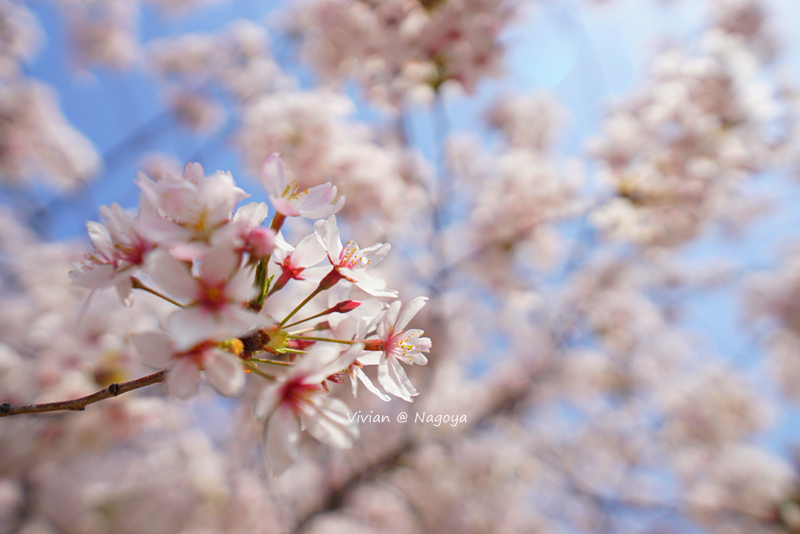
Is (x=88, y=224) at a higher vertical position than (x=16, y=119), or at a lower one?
lower

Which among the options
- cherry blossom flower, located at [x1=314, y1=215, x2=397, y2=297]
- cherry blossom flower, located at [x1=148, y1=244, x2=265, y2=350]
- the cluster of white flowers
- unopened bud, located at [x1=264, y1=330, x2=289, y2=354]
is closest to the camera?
cherry blossom flower, located at [x1=148, y1=244, x2=265, y2=350]

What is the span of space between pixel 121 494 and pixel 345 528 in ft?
6.37

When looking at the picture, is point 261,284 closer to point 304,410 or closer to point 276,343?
point 276,343

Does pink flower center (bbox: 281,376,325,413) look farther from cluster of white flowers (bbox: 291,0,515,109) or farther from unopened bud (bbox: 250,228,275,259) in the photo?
cluster of white flowers (bbox: 291,0,515,109)

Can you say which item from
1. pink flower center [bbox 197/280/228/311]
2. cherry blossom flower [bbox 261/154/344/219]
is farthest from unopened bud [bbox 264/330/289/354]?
cherry blossom flower [bbox 261/154/344/219]

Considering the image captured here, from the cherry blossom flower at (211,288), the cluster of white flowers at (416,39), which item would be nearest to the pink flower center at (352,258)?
the cherry blossom flower at (211,288)

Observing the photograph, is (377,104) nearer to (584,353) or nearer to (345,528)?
(345,528)

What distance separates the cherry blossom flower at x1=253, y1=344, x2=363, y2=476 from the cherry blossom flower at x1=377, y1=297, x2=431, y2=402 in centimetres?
11

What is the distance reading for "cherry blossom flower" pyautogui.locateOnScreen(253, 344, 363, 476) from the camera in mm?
549

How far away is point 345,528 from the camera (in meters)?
3.66

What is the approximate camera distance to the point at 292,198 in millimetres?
712

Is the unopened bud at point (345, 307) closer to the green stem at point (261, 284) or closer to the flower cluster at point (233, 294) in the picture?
the flower cluster at point (233, 294)

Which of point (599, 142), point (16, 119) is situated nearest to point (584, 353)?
point (599, 142)

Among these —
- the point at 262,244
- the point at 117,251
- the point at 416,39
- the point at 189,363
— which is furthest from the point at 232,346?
the point at 416,39
